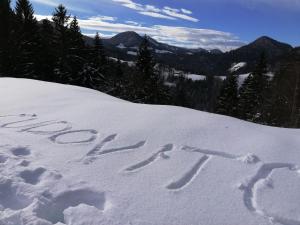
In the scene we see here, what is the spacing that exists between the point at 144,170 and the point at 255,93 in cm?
3425

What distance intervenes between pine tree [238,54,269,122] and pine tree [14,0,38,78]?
21.8 meters

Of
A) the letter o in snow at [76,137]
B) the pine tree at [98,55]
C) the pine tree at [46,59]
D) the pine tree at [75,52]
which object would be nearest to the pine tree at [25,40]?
the pine tree at [46,59]

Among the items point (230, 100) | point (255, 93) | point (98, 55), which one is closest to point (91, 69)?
point (98, 55)

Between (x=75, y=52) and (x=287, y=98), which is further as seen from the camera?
(x=75, y=52)

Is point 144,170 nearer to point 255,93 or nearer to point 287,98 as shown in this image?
point 287,98

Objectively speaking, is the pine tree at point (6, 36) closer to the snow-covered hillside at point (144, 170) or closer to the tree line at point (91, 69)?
the tree line at point (91, 69)

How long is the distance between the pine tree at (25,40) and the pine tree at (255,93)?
21820 mm

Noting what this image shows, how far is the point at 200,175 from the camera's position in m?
4.50

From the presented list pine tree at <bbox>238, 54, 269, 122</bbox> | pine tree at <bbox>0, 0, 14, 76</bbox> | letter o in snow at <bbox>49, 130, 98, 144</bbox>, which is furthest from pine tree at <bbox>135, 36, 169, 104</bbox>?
letter o in snow at <bbox>49, 130, 98, 144</bbox>

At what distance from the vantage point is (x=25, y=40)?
3053 cm

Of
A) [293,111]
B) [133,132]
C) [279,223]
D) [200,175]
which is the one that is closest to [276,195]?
[279,223]

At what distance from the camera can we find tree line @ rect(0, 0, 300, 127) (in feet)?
95.0

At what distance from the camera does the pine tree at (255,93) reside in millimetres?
36125

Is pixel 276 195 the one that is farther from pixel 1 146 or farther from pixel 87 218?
pixel 1 146
